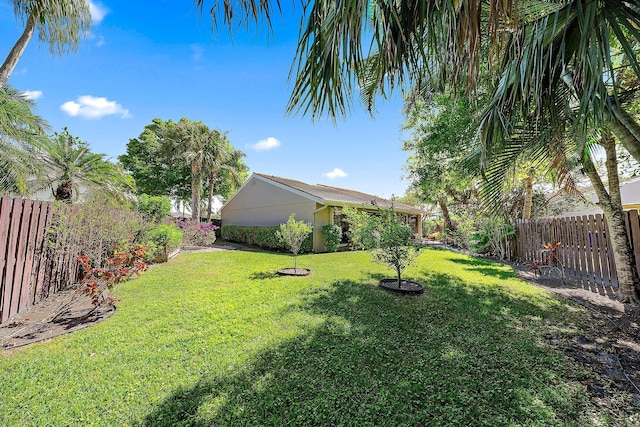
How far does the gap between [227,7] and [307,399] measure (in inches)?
138

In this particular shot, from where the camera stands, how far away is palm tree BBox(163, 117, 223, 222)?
66.9 ft

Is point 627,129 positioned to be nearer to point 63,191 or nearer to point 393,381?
point 393,381

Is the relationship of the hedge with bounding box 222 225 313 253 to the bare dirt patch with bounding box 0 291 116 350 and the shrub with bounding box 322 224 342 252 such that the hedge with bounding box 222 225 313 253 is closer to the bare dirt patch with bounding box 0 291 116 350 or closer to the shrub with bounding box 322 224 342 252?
the shrub with bounding box 322 224 342 252

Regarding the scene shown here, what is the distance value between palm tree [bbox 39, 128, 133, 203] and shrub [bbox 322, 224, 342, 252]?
10066mm

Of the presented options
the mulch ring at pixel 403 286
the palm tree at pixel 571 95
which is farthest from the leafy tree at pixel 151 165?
the palm tree at pixel 571 95

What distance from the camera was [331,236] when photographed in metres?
14.3

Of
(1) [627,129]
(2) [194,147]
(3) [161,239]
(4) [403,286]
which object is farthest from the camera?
(2) [194,147]

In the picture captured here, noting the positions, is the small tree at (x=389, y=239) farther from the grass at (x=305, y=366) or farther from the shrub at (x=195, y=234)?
the shrub at (x=195, y=234)

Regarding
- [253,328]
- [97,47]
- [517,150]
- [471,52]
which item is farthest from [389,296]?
[97,47]

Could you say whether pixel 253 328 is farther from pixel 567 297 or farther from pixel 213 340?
pixel 567 297

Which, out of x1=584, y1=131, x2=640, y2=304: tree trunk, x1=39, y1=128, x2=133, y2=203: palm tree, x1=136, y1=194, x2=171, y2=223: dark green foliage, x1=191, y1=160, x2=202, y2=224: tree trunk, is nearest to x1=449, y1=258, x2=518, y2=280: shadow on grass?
x1=584, y1=131, x2=640, y2=304: tree trunk

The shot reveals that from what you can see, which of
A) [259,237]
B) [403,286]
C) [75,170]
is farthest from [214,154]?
[403,286]

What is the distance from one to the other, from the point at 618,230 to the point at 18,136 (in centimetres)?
1582

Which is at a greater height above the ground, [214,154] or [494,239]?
[214,154]
